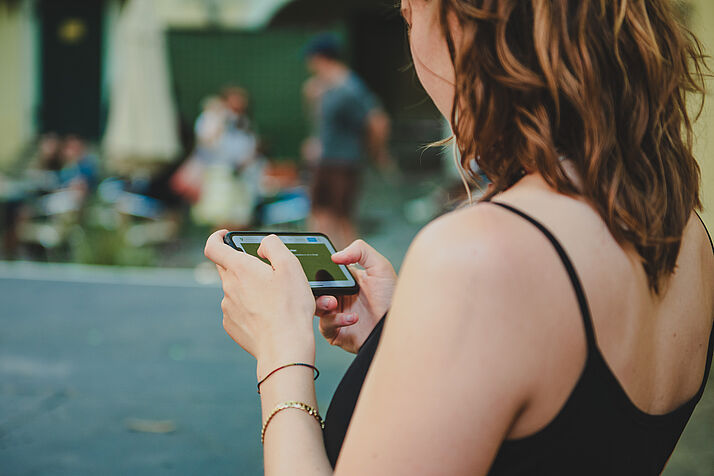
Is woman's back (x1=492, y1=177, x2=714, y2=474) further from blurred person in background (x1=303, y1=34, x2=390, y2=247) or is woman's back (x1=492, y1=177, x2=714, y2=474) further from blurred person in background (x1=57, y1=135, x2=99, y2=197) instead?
blurred person in background (x1=57, y1=135, x2=99, y2=197)

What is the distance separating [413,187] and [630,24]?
1130 centimetres

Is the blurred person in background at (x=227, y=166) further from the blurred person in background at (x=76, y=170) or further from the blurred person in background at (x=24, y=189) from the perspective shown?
the blurred person in background at (x=24, y=189)

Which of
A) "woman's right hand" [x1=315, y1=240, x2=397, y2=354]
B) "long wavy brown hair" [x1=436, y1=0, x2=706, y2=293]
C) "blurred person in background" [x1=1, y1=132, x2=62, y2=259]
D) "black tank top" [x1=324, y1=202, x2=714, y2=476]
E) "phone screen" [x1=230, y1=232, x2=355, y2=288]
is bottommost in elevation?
"blurred person in background" [x1=1, y1=132, x2=62, y2=259]

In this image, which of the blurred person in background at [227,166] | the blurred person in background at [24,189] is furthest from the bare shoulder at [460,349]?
the blurred person in background at [24,189]

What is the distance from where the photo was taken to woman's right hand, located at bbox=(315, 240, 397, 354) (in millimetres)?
1612

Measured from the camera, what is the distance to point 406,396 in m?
0.95

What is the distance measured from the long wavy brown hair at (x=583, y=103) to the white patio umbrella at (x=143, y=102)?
9.98 m

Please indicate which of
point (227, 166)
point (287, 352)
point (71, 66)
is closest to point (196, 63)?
point (71, 66)

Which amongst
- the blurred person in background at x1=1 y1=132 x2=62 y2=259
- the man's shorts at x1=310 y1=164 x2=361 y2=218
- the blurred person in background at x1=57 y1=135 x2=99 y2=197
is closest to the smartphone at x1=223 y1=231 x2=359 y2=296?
the man's shorts at x1=310 y1=164 x2=361 y2=218

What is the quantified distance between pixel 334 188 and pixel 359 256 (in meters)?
6.31

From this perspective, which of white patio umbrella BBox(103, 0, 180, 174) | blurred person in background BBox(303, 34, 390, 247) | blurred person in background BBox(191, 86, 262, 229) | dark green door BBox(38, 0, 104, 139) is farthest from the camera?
dark green door BBox(38, 0, 104, 139)

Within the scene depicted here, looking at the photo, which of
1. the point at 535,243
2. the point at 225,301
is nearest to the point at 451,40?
the point at 535,243

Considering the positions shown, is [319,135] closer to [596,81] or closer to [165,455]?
[165,455]

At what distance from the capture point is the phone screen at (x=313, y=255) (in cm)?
155
